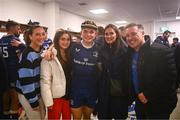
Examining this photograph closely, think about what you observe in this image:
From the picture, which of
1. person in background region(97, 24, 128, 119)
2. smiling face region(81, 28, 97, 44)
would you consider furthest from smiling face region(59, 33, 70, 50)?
person in background region(97, 24, 128, 119)

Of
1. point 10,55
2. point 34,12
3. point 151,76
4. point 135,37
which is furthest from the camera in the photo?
point 34,12

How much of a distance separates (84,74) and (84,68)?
0.23ft

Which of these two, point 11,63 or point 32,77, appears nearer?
point 32,77

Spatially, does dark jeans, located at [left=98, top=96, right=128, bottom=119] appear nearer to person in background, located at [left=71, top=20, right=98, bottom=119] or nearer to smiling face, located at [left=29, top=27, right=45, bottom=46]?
person in background, located at [left=71, top=20, right=98, bottom=119]

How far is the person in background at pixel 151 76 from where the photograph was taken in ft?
7.66

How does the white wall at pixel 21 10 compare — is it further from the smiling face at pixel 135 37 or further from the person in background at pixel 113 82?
the smiling face at pixel 135 37

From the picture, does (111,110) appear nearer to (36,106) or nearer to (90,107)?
(90,107)

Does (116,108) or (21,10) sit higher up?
(21,10)

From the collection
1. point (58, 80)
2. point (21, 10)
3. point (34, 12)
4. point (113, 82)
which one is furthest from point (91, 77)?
point (34, 12)

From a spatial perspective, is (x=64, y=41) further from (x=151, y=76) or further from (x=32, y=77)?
(x=151, y=76)

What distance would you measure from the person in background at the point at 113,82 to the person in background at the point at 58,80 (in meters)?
0.41

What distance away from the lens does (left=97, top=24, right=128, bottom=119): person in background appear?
2.62 meters

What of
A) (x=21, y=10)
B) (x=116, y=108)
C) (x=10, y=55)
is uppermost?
(x=21, y=10)

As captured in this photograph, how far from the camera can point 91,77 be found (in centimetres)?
266
